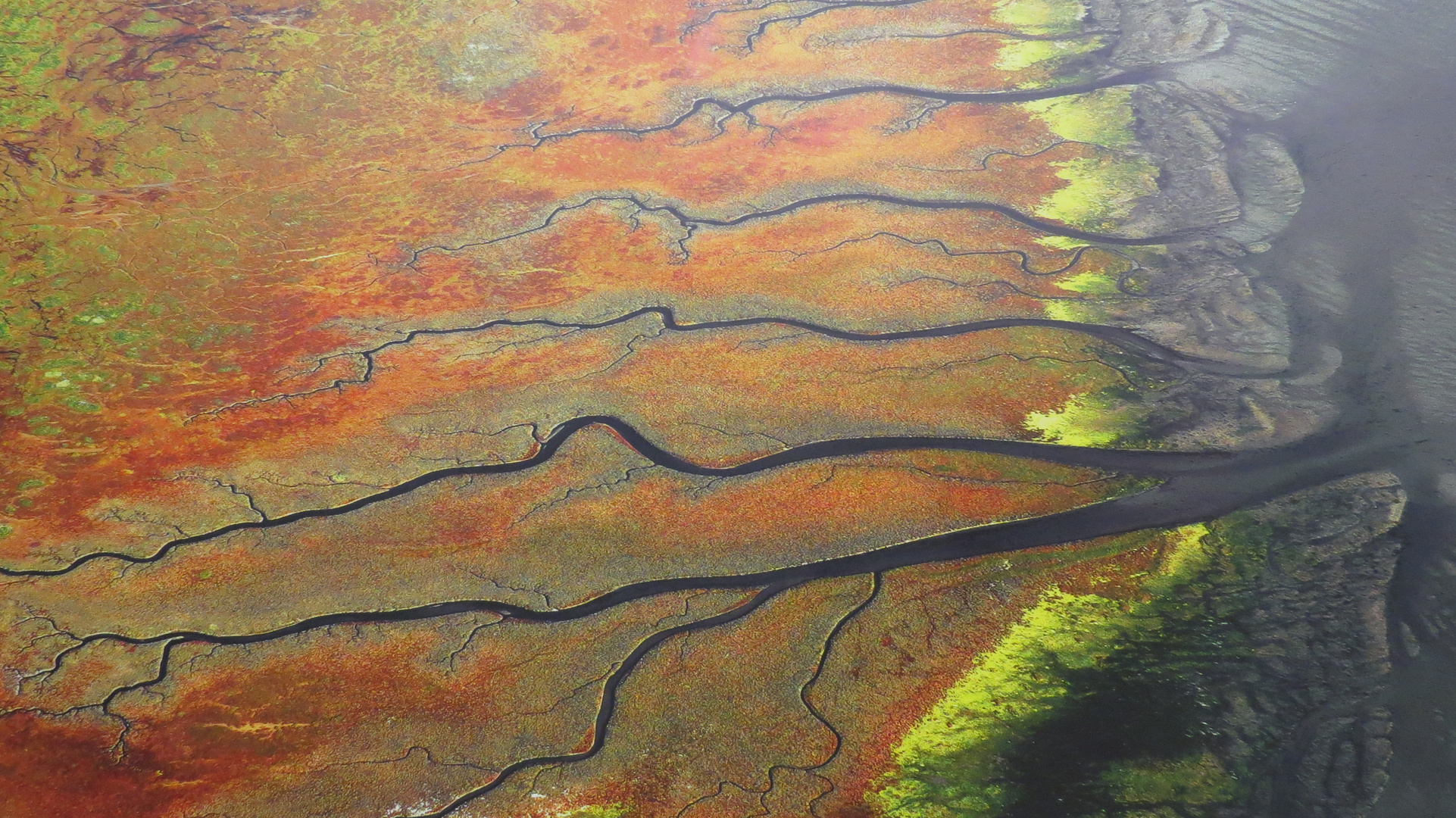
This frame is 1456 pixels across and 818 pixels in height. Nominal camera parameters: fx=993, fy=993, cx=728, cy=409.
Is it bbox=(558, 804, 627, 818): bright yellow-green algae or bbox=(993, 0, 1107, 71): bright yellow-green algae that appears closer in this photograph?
bbox=(558, 804, 627, 818): bright yellow-green algae

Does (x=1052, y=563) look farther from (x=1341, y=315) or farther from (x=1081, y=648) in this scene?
(x=1341, y=315)

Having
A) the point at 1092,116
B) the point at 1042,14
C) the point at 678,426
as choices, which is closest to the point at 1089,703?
the point at 678,426

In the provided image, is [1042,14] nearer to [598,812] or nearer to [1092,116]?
[1092,116]

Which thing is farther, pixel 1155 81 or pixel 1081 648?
pixel 1155 81

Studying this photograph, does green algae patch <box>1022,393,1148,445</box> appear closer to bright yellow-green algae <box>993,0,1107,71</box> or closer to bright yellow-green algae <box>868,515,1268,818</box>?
bright yellow-green algae <box>868,515,1268,818</box>

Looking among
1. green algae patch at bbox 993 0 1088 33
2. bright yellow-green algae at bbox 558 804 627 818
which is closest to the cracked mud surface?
bright yellow-green algae at bbox 558 804 627 818

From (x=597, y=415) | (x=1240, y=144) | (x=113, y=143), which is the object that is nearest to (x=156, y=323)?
(x=113, y=143)
